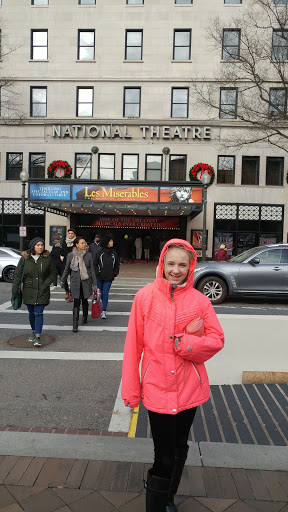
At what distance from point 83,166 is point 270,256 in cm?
1671

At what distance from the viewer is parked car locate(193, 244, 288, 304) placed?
10.2 meters

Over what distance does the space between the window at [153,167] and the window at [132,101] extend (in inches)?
116

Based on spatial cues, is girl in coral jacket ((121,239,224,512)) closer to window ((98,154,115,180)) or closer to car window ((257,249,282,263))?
car window ((257,249,282,263))

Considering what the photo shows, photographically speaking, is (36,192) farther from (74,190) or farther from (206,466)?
(206,466)

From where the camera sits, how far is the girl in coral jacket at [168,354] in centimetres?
215

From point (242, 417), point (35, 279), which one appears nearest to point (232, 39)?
point (35, 279)

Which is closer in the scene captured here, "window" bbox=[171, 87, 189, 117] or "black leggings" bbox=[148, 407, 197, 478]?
"black leggings" bbox=[148, 407, 197, 478]

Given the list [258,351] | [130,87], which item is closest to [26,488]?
[258,351]

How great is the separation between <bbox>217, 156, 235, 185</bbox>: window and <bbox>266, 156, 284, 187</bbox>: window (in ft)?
7.26

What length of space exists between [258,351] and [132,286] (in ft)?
32.2

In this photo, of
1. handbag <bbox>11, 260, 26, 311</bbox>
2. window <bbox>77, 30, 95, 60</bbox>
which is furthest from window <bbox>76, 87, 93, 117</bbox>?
handbag <bbox>11, 260, 26, 311</bbox>

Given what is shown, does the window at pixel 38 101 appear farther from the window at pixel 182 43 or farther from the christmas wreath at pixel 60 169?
the window at pixel 182 43

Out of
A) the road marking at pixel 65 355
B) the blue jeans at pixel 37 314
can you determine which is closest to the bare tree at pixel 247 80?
the blue jeans at pixel 37 314

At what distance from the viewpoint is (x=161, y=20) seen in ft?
76.1
